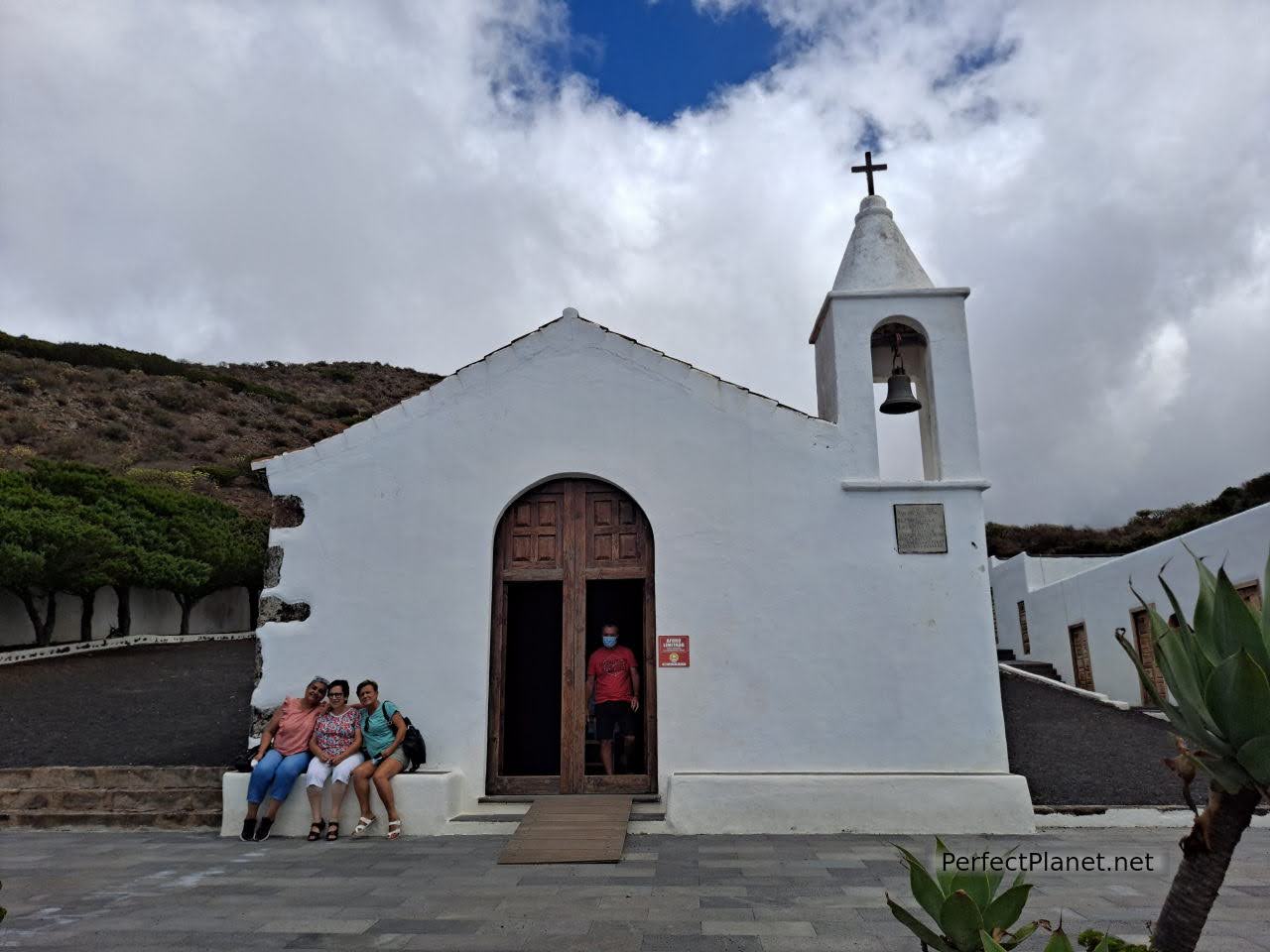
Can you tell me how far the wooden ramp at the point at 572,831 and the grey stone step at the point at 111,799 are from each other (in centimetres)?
305

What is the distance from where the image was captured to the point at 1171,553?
45.1 ft

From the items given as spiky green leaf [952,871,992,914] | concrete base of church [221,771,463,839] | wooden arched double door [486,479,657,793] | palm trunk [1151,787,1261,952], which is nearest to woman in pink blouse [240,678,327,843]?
concrete base of church [221,771,463,839]

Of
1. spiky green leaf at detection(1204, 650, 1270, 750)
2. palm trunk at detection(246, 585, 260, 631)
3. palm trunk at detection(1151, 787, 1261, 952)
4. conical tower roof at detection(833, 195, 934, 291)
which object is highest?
conical tower roof at detection(833, 195, 934, 291)

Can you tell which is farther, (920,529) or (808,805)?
(920,529)

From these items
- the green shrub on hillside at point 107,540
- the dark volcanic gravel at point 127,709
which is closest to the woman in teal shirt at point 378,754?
the dark volcanic gravel at point 127,709

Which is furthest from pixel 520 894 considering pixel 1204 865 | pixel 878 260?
pixel 878 260

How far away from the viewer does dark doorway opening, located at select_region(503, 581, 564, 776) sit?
33.6 feet

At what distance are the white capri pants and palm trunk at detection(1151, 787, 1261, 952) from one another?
20.7 feet

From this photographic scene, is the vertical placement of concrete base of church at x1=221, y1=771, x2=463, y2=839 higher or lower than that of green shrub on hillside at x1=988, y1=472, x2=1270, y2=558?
lower

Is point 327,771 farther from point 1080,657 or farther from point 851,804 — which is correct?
point 1080,657

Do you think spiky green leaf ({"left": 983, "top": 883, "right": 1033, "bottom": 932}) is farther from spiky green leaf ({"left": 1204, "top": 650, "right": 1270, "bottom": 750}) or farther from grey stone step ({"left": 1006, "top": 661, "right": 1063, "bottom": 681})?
grey stone step ({"left": 1006, "top": 661, "right": 1063, "bottom": 681})

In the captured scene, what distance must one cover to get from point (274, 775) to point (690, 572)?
378 cm

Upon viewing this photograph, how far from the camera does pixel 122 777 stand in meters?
7.96

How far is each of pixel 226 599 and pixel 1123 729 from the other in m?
21.2
